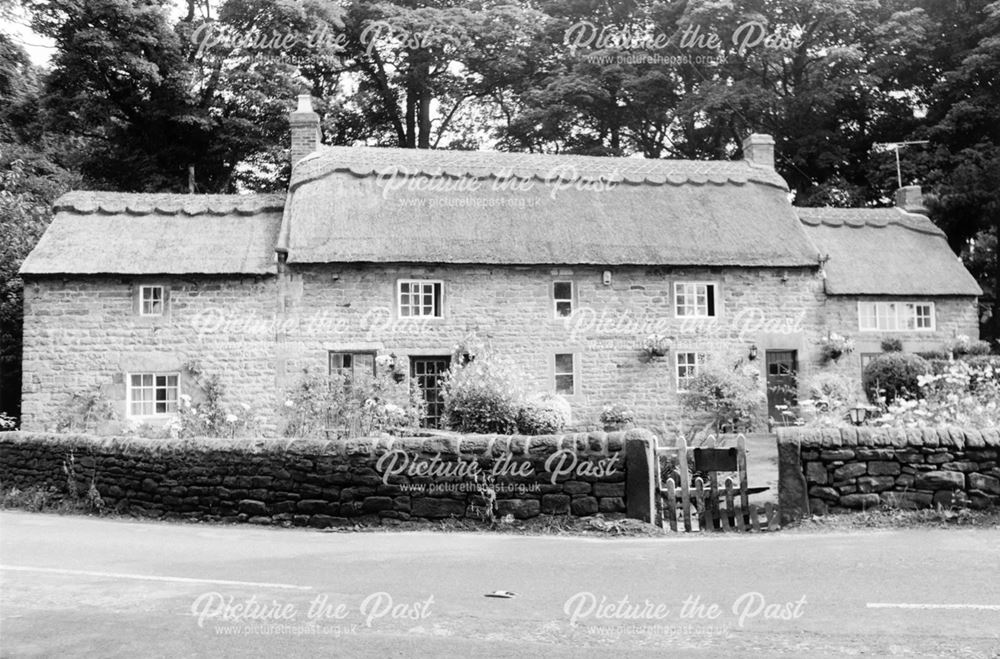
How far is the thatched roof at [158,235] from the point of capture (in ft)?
62.7

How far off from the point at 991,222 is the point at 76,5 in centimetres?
2889

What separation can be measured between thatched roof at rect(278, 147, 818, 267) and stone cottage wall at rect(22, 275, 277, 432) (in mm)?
1894

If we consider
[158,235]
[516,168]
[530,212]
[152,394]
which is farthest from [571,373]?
[158,235]

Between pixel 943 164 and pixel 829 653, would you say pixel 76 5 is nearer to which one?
pixel 943 164

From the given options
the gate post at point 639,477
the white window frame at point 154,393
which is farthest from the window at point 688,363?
the white window frame at point 154,393

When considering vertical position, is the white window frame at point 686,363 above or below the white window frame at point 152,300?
below

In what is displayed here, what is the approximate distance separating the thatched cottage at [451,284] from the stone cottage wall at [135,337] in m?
0.04

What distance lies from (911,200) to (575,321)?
Answer: 12.2 metres

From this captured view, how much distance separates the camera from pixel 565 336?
20.1 meters

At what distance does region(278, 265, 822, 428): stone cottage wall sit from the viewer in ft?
63.9

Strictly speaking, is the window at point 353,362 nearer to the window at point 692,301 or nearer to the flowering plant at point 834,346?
the window at point 692,301

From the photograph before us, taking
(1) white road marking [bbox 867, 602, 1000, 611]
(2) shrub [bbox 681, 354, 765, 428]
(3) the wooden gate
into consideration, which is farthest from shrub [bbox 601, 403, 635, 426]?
(1) white road marking [bbox 867, 602, 1000, 611]

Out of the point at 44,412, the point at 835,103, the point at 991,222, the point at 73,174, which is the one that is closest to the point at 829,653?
the point at 44,412

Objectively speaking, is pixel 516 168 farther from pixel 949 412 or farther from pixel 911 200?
pixel 949 412
